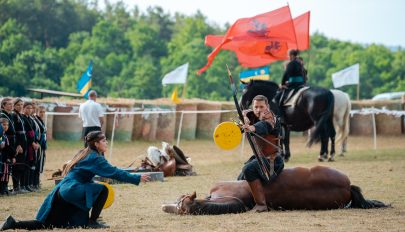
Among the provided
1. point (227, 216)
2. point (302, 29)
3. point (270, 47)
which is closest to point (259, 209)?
point (227, 216)

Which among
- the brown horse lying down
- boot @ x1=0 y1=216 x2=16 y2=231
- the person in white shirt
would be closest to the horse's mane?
the brown horse lying down

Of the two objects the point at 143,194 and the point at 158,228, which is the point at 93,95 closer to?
the point at 143,194

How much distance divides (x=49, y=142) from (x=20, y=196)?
1250cm

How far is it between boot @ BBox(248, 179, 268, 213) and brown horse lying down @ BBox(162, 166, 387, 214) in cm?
11

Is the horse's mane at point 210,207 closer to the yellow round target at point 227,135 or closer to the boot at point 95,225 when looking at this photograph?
the yellow round target at point 227,135

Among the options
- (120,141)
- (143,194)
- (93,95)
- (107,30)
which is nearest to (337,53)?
(107,30)

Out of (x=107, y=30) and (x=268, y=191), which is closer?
(x=268, y=191)

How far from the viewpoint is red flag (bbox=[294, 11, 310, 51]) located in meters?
26.7

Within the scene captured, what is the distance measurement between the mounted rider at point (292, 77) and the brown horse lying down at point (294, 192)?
34.8 ft

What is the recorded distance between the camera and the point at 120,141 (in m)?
27.7

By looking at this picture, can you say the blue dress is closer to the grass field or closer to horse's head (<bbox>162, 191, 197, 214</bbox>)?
the grass field

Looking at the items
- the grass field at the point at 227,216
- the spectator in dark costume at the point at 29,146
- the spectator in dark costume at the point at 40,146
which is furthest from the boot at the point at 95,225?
the spectator in dark costume at the point at 40,146

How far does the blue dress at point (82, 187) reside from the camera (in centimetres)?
976

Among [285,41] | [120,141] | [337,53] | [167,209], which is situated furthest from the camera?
[337,53]
